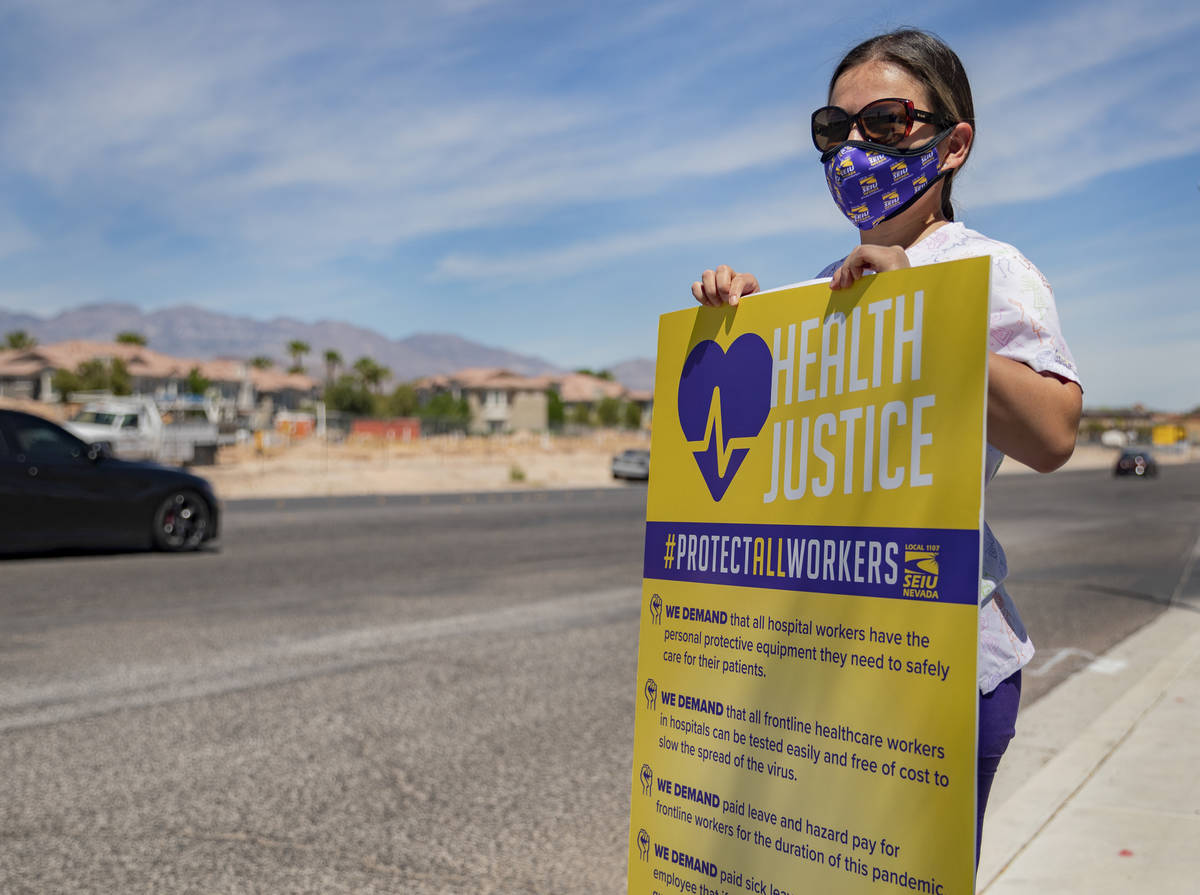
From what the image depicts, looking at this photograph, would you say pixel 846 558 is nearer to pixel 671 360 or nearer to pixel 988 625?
pixel 988 625

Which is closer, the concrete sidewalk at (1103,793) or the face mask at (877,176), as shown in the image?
the face mask at (877,176)

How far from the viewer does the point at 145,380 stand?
110812 millimetres

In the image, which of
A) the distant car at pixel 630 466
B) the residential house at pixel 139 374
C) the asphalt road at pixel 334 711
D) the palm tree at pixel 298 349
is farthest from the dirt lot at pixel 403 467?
the palm tree at pixel 298 349

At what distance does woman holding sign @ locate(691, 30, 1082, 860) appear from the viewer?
1752mm

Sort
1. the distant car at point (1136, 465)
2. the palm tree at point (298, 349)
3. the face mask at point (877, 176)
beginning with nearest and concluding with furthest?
the face mask at point (877, 176) < the distant car at point (1136, 465) < the palm tree at point (298, 349)

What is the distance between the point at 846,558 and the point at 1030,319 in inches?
18.3

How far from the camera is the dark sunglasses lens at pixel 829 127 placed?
81.7 inches

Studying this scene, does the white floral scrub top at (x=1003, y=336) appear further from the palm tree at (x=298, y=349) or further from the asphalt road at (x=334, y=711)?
the palm tree at (x=298, y=349)

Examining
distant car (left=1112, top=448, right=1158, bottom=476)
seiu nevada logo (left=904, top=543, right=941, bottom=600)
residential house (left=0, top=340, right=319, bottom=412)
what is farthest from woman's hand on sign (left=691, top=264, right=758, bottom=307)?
residential house (left=0, top=340, right=319, bottom=412)

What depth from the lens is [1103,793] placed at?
4406 mm

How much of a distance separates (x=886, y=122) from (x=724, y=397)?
56 cm

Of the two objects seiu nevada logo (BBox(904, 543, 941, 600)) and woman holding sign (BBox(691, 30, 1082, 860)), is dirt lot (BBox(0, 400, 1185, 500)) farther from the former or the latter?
seiu nevada logo (BBox(904, 543, 941, 600))

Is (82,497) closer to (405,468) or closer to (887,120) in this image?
(887,120)

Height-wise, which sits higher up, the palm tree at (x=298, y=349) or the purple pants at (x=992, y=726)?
the palm tree at (x=298, y=349)
